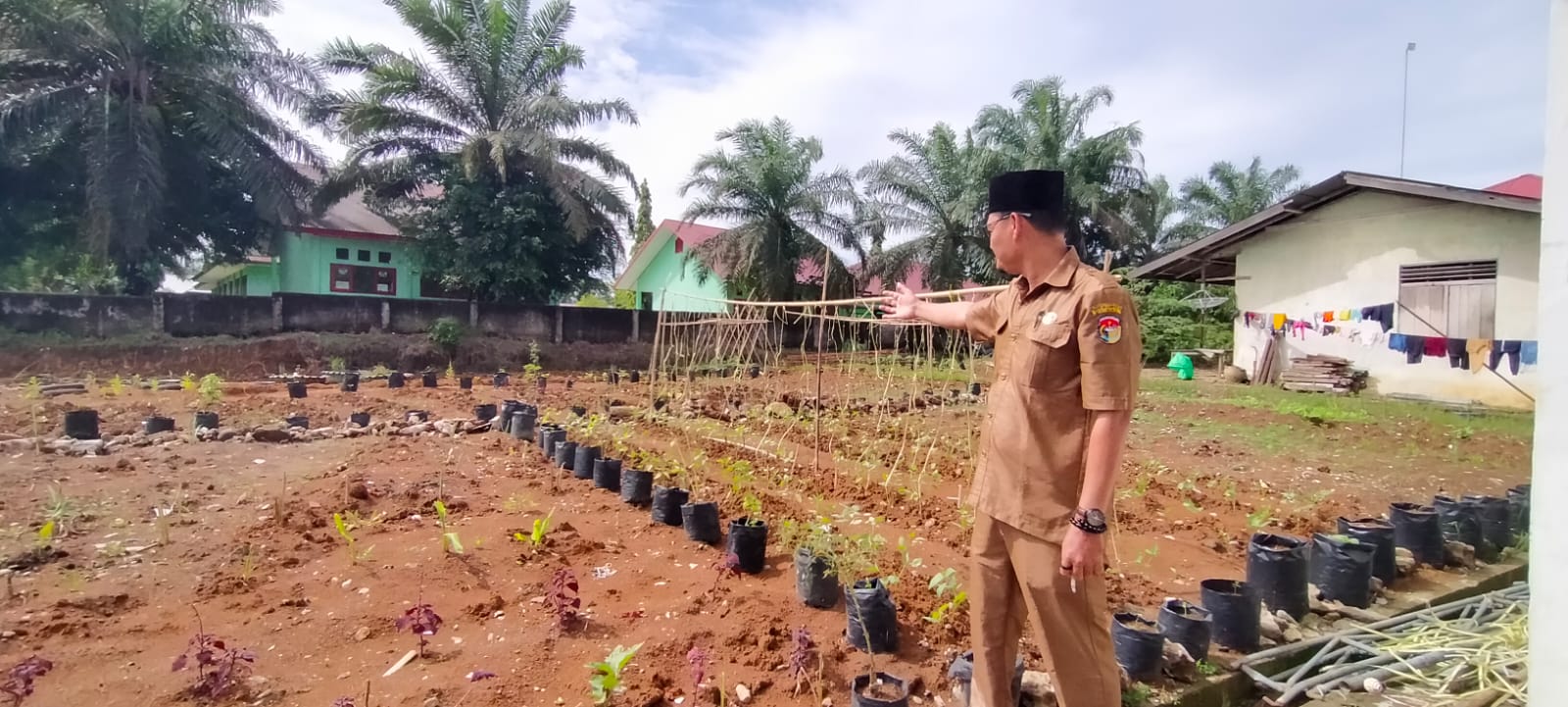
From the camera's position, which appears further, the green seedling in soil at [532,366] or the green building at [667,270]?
the green building at [667,270]

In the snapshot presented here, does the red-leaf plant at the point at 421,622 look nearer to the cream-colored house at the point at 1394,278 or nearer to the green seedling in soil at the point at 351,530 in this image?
the green seedling in soil at the point at 351,530

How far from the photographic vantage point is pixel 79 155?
50.9 feet

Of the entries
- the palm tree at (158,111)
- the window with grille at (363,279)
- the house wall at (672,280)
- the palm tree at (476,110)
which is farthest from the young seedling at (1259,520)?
the window with grille at (363,279)

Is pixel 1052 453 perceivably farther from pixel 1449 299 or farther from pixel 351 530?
pixel 1449 299

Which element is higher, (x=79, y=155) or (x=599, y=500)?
(x=79, y=155)

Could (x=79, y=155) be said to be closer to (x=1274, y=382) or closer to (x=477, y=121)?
(x=477, y=121)

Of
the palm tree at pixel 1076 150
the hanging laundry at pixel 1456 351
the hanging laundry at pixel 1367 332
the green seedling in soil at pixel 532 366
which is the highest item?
the palm tree at pixel 1076 150

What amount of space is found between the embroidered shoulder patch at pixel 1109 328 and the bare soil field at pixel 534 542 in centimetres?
156

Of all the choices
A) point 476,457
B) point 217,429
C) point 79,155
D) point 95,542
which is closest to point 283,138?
point 79,155

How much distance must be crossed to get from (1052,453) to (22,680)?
357 centimetres

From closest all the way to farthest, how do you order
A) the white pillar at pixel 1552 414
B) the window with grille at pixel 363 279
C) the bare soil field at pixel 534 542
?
the white pillar at pixel 1552 414 → the bare soil field at pixel 534 542 → the window with grille at pixel 363 279

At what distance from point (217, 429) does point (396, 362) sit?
8.60m

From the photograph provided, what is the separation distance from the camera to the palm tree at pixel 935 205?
2169 centimetres

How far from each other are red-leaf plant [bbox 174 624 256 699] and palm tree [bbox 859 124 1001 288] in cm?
2006
